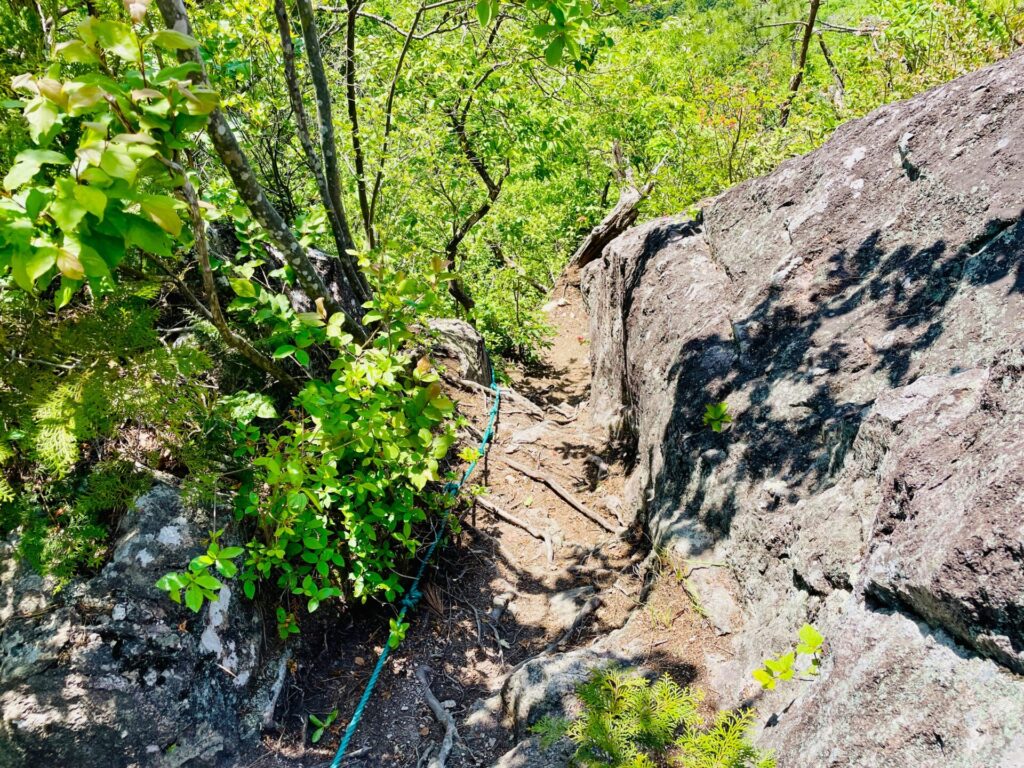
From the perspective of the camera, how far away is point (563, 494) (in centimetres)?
584

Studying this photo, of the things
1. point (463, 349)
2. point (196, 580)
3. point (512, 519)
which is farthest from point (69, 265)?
point (463, 349)

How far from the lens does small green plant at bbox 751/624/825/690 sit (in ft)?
8.32

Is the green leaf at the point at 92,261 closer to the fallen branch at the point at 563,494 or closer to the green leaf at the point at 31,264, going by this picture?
the green leaf at the point at 31,264

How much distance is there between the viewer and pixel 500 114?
23.5ft

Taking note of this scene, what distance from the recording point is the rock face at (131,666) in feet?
9.64

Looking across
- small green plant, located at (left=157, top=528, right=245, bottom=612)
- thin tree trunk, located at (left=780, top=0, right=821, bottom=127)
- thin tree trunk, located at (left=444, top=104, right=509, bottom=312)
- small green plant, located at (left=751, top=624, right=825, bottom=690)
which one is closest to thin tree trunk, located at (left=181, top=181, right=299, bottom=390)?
small green plant, located at (left=157, top=528, right=245, bottom=612)

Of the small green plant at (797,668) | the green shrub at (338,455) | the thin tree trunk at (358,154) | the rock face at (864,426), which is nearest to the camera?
the rock face at (864,426)

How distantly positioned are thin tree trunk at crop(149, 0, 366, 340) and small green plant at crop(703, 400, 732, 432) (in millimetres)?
2589

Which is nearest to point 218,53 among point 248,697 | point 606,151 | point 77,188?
point 77,188

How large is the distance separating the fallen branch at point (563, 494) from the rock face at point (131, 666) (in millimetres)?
2890

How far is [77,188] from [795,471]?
3.51 m

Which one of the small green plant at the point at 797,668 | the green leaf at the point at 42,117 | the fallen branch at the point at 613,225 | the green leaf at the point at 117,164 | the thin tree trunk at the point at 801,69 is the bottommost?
the small green plant at the point at 797,668

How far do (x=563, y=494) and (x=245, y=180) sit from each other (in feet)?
12.6

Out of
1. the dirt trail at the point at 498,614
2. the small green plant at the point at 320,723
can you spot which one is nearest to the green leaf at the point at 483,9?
the dirt trail at the point at 498,614
